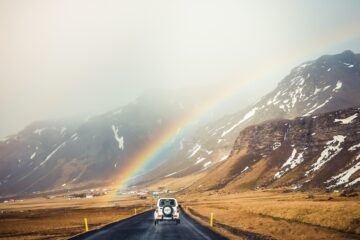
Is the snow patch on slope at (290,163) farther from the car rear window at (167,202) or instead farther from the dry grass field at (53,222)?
the car rear window at (167,202)

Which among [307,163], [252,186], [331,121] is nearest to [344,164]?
[307,163]

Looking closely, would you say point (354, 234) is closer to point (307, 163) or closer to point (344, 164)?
point (344, 164)

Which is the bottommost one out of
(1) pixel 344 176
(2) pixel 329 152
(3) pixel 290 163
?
(1) pixel 344 176

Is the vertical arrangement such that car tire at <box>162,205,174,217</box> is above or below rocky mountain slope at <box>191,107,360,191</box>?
below

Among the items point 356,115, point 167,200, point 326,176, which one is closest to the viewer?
point 167,200

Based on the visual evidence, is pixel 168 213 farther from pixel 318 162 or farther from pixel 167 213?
pixel 318 162

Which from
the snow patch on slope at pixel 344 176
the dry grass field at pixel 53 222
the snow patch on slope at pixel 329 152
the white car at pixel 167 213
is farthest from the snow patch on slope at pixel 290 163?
the white car at pixel 167 213

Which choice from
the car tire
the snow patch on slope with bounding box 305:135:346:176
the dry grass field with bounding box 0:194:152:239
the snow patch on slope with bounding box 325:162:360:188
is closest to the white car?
the car tire

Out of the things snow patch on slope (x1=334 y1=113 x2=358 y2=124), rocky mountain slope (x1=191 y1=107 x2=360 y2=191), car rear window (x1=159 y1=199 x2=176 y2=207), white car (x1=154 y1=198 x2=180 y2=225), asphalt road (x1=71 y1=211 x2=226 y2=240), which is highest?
snow patch on slope (x1=334 y1=113 x2=358 y2=124)

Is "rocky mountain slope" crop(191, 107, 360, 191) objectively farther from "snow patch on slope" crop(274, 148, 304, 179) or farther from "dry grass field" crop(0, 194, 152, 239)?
"dry grass field" crop(0, 194, 152, 239)

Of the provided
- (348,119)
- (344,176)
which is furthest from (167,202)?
(348,119)

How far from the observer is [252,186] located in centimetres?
17212

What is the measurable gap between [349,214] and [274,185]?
128 metres

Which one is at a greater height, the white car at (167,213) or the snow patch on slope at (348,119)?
the snow patch on slope at (348,119)
